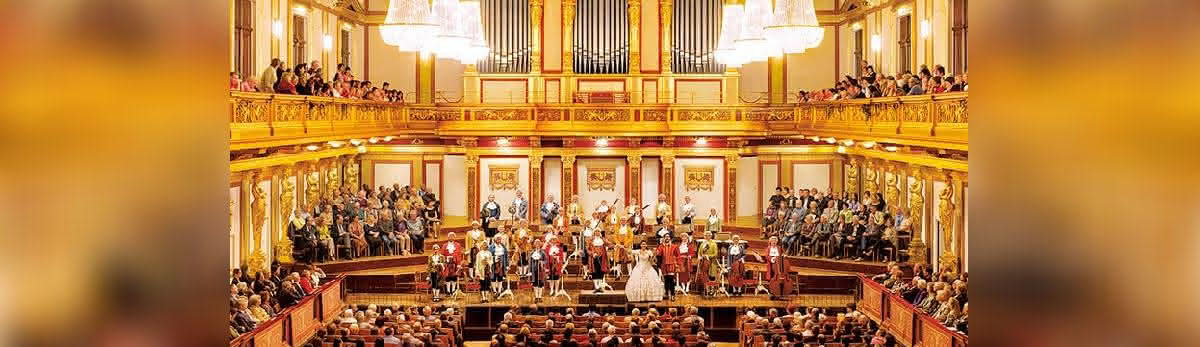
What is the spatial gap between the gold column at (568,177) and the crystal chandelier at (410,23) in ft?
54.2

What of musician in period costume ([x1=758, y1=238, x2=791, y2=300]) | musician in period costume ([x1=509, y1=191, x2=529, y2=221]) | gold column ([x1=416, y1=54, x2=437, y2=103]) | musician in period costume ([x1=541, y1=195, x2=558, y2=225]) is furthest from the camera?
gold column ([x1=416, y1=54, x2=437, y2=103])

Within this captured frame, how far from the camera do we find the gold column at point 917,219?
21875 mm

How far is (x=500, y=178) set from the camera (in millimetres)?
31125

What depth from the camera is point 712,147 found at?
3072 cm

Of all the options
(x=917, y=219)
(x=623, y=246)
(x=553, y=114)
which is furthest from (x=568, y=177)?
(x=917, y=219)

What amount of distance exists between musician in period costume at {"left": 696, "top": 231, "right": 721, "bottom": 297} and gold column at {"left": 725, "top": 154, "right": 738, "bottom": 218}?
8.97m

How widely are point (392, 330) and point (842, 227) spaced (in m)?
11.0

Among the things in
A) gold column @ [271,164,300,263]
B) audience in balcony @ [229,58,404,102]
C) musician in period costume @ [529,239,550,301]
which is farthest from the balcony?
musician in period costume @ [529,239,550,301]

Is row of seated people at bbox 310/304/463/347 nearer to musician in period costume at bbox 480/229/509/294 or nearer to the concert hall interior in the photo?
the concert hall interior

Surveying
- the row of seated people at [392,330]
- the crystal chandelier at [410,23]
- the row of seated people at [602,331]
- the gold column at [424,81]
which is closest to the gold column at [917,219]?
the row of seated people at [602,331]

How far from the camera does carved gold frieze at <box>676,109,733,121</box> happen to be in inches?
1127
